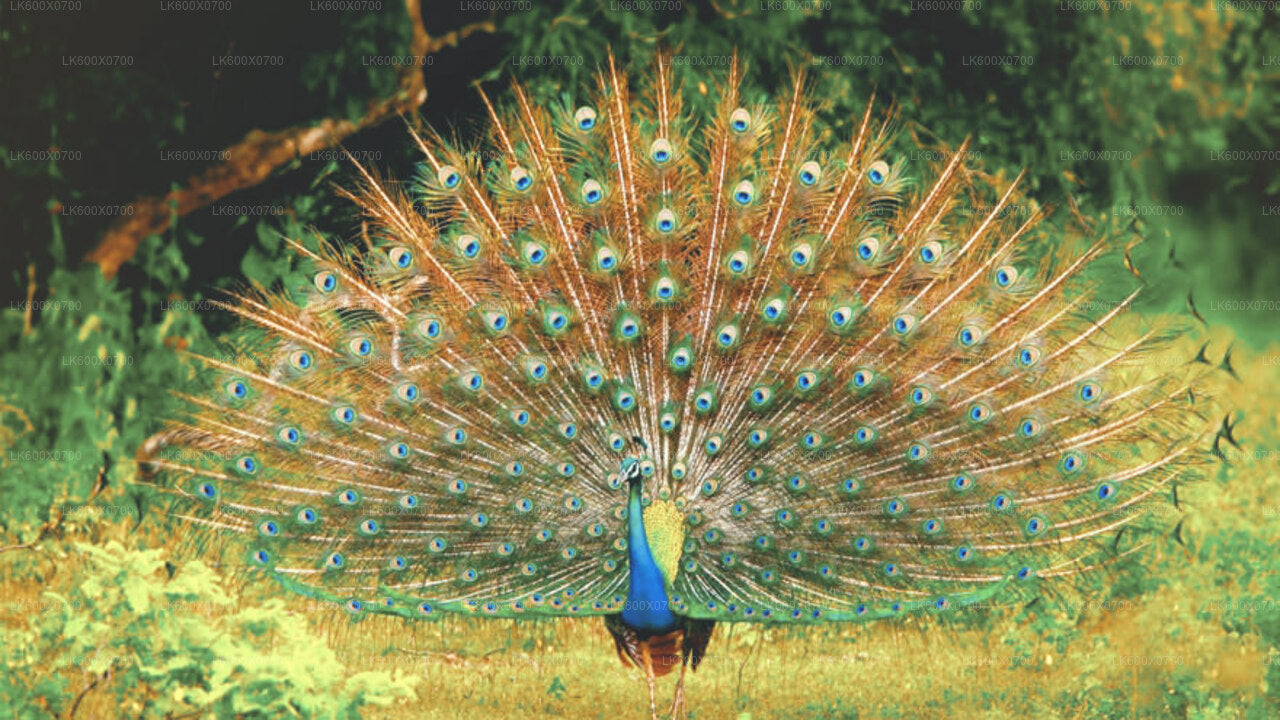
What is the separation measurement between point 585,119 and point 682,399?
136 cm

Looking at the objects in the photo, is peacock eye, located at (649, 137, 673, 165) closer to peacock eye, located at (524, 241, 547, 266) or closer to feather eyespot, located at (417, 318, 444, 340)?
peacock eye, located at (524, 241, 547, 266)

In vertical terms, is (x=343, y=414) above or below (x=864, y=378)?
below

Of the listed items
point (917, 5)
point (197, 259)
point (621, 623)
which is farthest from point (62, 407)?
point (917, 5)

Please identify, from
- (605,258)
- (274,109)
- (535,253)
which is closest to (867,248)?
(605,258)

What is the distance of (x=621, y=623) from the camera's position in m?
7.80

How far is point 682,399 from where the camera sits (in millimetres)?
7801

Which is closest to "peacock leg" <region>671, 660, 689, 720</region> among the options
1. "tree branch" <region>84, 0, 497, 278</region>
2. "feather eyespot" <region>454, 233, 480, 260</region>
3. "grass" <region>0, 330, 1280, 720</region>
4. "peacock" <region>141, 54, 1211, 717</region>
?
"peacock" <region>141, 54, 1211, 717</region>

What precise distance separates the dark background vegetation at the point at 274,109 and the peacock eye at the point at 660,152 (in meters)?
3.32

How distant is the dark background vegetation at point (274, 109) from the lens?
11250 mm

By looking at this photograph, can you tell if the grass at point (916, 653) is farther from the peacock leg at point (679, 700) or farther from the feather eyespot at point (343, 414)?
the feather eyespot at point (343, 414)

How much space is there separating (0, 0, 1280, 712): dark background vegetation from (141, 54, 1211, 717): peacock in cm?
333

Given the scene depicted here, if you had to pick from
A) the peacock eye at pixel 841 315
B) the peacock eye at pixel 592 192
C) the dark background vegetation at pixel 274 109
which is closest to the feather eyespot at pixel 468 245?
the peacock eye at pixel 592 192

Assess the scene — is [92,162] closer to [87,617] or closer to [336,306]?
[336,306]

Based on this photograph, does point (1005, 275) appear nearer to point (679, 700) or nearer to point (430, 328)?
point (679, 700)
